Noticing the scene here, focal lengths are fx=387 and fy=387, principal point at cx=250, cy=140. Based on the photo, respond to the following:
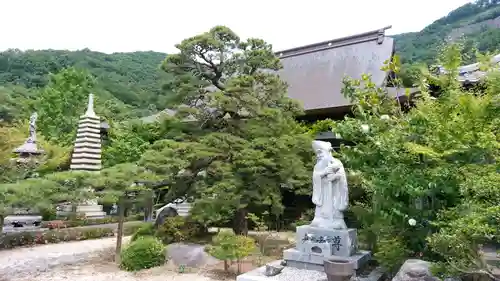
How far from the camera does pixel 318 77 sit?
49.1ft

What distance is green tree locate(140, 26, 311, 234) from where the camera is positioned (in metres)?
8.87

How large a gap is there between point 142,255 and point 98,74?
111 feet

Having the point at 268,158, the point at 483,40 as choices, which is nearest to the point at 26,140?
the point at 268,158

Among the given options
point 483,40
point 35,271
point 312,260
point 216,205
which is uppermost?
point 483,40

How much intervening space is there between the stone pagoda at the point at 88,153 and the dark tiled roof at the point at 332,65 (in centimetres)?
784

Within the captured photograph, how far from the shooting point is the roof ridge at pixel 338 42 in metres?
15.1

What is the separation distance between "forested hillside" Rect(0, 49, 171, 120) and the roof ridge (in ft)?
52.9

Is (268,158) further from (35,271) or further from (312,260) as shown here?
(35,271)

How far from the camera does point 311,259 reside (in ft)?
21.6

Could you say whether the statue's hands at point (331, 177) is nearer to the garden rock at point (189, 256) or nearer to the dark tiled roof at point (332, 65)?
the garden rock at point (189, 256)

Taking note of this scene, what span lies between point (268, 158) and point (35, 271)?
18.0 feet

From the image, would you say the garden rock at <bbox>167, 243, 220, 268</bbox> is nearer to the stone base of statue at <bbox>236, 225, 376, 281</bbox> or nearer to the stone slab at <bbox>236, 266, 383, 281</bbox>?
the stone base of statue at <bbox>236, 225, 376, 281</bbox>

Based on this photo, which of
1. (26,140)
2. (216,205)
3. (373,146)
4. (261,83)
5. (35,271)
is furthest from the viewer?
(26,140)

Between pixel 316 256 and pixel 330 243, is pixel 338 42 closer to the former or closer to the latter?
pixel 330 243
